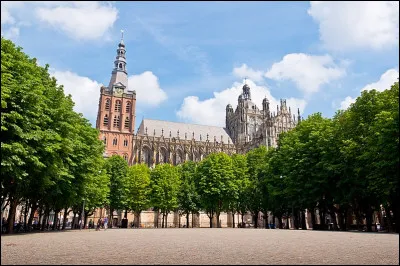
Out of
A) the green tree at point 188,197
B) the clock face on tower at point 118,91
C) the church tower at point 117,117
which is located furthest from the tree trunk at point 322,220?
the clock face on tower at point 118,91

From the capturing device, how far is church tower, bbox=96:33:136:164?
98312 millimetres

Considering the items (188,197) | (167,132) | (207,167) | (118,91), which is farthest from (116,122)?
(207,167)

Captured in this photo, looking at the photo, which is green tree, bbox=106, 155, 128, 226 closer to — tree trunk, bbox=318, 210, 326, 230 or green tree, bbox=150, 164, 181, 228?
green tree, bbox=150, 164, 181, 228

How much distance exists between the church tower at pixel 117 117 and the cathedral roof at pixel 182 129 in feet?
Answer: 32.4

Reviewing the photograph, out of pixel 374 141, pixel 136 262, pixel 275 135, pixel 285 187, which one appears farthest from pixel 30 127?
pixel 275 135

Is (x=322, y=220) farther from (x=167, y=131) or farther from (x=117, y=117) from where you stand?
(x=167, y=131)

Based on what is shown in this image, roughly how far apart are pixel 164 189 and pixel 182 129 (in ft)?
182

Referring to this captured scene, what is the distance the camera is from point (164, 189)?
215 feet

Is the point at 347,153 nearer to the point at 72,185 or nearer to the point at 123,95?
the point at 72,185

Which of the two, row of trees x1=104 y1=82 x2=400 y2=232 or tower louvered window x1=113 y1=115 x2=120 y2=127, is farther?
tower louvered window x1=113 y1=115 x2=120 y2=127

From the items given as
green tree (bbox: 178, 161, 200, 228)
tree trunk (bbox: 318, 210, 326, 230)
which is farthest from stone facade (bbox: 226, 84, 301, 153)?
tree trunk (bbox: 318, 210, 326, 230)

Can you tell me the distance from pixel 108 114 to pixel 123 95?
7.33 metres

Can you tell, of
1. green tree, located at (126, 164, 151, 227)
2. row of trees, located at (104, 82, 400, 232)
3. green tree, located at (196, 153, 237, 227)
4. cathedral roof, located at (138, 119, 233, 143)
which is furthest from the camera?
cathedral roof, located at (138, 119, 233, 143)

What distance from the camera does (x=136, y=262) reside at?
10.1 m
